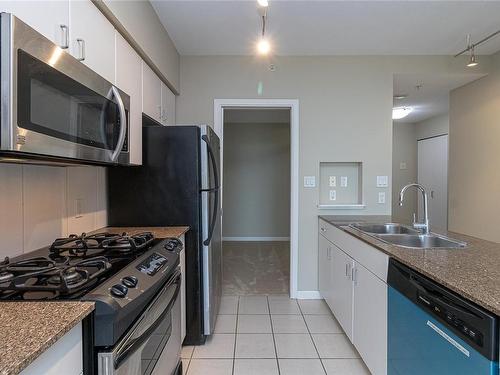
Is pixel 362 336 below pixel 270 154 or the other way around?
below

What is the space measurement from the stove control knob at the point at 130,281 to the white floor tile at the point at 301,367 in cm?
134

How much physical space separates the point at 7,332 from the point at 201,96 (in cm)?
281

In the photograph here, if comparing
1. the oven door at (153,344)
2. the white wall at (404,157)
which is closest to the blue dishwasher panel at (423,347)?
the oven door at (153,344)

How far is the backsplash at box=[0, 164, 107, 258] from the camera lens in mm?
1261

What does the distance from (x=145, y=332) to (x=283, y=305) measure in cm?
208

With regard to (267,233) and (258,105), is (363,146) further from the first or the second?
(267,233)

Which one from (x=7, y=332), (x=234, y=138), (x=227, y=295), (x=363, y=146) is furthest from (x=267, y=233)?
(x=7, y=332)

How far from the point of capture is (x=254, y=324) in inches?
101

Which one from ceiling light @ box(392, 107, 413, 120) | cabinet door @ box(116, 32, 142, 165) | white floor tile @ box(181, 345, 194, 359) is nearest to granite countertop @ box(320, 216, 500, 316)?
white floor tile @ box(181, 345, 194, 359)

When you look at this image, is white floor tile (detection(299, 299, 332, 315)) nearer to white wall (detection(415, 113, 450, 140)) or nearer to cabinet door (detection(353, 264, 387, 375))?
cabinet door (detection(353, 264, 387, 375))

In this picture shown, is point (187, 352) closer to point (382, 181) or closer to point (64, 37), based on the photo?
point (64, 37)

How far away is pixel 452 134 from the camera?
3.80 m

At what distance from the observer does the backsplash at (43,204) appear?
126cm

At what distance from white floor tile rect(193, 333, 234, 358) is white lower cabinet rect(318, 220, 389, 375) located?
0.87m
